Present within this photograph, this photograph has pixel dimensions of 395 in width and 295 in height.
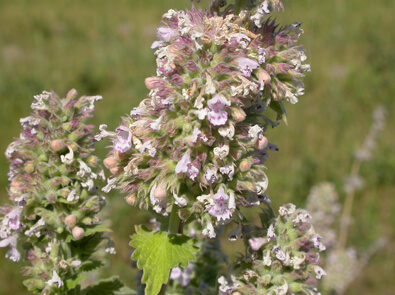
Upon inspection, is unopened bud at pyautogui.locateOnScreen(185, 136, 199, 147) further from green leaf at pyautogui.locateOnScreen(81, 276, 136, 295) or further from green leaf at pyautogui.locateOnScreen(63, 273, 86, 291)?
green leaf at pyautogui.locateOnScreen(81, 276, 136, 295)

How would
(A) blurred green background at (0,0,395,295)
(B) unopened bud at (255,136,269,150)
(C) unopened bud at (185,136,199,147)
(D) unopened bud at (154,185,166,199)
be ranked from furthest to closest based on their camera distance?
(A) blurred green background at (0,0,395,295) → (B) unopened bud at (255,136,269,150) → (D) unopened bud at (154,185,166,199) → (C) unopened bud at (185,136,199,147)

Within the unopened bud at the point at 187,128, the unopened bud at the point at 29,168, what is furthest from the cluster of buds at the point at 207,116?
the unopened bud at the point at 29,168

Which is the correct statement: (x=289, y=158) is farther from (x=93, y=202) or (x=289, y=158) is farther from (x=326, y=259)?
(x=93, y=202)

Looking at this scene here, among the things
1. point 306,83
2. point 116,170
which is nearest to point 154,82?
point 116,170

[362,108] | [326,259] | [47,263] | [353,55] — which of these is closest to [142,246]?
[47,263]

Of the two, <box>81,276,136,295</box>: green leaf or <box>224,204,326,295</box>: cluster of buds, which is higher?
<box>224,204,326,295</box>: cluster of buds

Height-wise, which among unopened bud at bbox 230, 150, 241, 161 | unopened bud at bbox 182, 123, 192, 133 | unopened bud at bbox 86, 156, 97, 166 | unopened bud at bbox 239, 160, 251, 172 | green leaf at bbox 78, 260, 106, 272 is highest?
unopened bud at bbox 86, 156, 97, 166

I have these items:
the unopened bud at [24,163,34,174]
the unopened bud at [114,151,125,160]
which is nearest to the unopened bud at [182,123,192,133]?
the unopened bud at [114,151,125,160]

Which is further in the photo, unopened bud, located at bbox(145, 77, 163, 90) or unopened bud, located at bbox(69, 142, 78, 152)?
unopened bud, located at bbox(69, 142, 78, 152)
